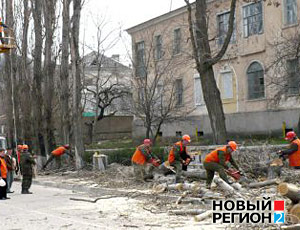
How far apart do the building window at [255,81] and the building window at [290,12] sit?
3627mm

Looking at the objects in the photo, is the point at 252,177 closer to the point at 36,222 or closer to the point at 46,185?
the point at 36,222

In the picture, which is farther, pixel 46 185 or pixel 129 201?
pixel 46 185

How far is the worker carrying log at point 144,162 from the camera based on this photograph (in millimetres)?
18000

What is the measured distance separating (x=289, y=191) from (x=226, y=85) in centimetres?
2727

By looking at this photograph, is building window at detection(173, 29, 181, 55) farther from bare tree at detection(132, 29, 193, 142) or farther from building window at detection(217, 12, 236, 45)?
building window at detection(217, 12, 236, 45)

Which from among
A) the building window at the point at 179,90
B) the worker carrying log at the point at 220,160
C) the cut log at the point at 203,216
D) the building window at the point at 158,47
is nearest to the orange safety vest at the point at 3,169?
the worker carrying log at the point at 220,160

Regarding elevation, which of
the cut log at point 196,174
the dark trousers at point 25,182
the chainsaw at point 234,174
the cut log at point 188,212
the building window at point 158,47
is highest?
the building window at point 158,47

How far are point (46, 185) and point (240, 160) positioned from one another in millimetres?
8472

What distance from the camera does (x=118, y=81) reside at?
49031mm

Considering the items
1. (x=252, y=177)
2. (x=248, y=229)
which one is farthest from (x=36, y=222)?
(x=252, y=177)

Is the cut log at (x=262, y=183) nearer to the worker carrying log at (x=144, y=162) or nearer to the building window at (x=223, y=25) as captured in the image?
the worker carrying log at (x=144, y=162)

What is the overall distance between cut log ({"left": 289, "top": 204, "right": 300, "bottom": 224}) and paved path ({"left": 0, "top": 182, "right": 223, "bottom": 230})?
1510 mm

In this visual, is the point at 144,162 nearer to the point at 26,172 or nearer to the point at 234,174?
the point at 26,172

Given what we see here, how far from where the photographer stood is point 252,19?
112 ft
